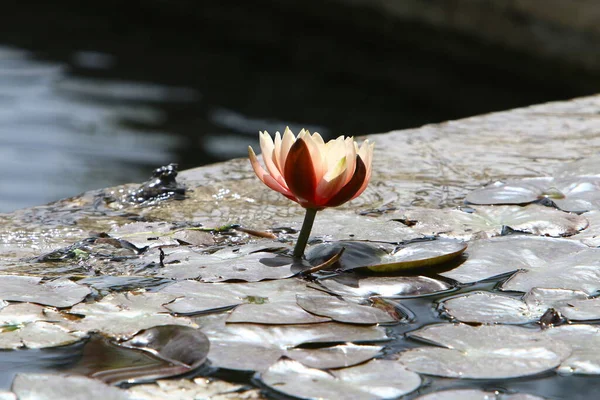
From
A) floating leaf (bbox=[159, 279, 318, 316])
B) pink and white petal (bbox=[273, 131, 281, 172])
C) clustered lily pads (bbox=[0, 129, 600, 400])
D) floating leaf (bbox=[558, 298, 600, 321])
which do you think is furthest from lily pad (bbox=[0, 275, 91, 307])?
floating leaf (bbox=[558, 298, 600, 321])

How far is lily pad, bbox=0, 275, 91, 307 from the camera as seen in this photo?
48.5 inches

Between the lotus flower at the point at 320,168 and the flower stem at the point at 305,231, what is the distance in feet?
0.07

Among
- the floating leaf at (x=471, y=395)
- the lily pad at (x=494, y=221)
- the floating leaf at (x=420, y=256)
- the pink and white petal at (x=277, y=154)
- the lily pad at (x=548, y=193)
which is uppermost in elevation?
the pink and white petal at (x=277, y=154)

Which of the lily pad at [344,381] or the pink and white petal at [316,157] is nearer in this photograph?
the lily pad at [344,381]

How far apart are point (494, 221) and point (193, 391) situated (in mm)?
784

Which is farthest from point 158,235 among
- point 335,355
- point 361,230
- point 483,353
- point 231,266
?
point 483,353

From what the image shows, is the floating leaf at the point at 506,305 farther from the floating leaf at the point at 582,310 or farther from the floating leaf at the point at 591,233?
the floating leaf at the point at 591,233

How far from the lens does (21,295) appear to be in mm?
1245

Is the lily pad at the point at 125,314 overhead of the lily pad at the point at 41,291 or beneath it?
overhead

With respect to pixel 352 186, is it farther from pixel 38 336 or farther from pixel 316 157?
pixel 38 336

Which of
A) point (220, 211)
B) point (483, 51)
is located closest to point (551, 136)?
point (220, 211)

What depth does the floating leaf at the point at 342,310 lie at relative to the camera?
1.17 metres

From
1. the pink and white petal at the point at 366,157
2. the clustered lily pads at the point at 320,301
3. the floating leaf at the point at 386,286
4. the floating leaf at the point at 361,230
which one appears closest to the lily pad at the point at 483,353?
the clustered lily pads at the point at 320,301

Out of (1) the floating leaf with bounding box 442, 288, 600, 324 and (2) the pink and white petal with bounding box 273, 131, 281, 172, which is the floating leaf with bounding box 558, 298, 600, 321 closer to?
(1) the floating leaf with bounding box 442, 288, 600, 324
